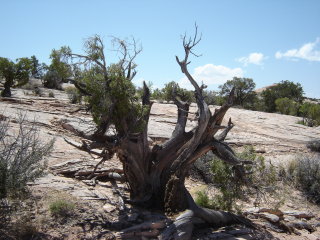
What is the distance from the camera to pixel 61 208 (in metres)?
6.78

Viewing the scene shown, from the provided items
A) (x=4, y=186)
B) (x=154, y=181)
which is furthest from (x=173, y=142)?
(x=4, y=186)

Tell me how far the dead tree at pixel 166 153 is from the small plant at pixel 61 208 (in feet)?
3.92

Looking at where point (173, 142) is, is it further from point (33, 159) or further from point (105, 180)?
point (33, 159)

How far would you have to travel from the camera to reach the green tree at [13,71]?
67.2 ft

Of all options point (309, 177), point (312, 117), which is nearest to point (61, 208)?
point (309, 177)

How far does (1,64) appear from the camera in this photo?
20.4 meters

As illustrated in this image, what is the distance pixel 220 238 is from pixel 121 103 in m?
3.56

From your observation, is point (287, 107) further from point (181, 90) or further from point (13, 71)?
point (13, 71)

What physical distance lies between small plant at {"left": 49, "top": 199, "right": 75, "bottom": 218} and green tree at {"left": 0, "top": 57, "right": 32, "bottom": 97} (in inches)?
584

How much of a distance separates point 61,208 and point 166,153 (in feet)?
8.99

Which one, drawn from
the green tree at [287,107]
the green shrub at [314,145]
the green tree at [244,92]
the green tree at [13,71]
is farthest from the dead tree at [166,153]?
the green tree at [244,92]

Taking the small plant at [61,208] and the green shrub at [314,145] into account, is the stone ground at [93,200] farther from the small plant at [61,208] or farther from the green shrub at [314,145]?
the green shrub at [314,145]

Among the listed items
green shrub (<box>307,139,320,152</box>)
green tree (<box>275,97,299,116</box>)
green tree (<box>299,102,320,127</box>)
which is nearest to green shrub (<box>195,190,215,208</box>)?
green shrub (<box>307,139,320,152</box>)

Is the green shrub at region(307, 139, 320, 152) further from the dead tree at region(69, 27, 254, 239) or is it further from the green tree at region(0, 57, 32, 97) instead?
the green tree at region(0, 57, 32, 97)
